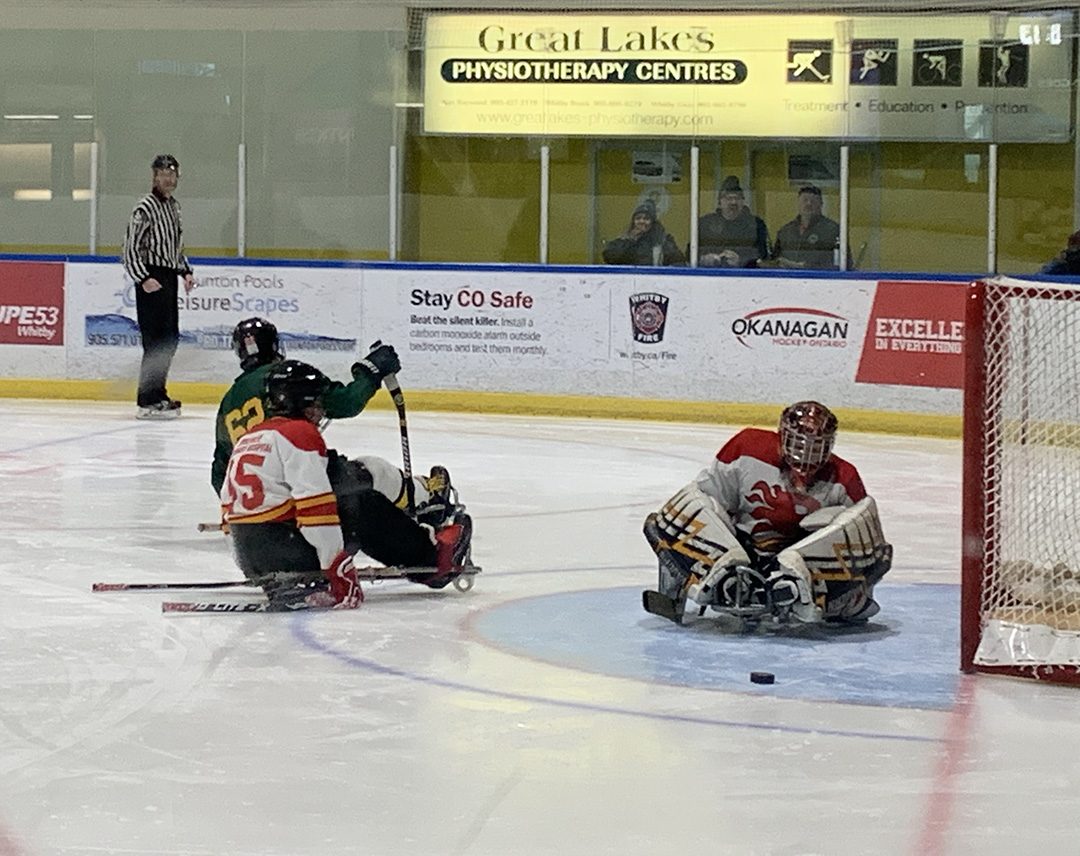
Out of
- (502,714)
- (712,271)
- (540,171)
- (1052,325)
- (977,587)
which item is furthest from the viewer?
(540,171)

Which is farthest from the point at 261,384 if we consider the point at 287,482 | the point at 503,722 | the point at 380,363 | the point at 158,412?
the point at 158,412

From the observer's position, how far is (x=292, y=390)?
503 centimetres

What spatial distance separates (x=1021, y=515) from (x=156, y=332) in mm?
6695

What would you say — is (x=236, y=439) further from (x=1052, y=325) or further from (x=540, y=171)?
(x=540, y=171)

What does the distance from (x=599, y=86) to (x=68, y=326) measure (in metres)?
3.37

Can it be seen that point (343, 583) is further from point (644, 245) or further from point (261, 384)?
point (644, 245)

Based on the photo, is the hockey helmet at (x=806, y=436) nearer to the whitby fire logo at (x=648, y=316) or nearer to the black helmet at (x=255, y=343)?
the black helmet at (x=255, y=343)

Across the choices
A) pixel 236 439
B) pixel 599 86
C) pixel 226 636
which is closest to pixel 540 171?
pixel 599 86

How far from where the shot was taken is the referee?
409 inches

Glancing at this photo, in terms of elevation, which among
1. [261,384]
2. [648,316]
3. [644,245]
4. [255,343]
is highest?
[644,245]

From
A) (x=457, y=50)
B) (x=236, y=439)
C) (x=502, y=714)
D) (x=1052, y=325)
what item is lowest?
(x=502, y=714)

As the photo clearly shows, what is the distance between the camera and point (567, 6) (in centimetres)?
1237

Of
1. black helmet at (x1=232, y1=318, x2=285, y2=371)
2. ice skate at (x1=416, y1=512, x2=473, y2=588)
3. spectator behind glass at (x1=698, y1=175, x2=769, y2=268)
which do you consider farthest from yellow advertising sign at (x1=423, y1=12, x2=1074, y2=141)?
ice skate at (x1=416, y1=512, x2=473, y2=588)

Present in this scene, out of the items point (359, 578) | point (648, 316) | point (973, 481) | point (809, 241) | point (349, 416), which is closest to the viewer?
point (973, 481)
